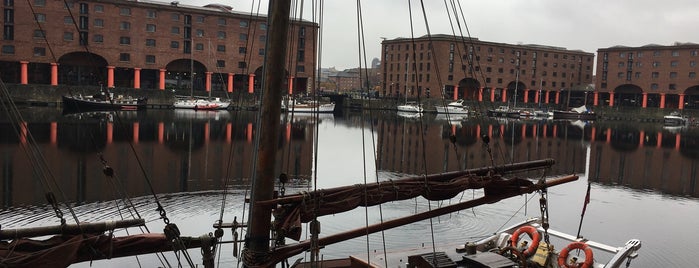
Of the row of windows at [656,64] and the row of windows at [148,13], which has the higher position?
the row of windows at [148,13]

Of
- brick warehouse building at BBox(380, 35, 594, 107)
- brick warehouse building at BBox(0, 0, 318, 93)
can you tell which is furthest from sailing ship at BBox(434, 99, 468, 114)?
brick warehouse building at BBox(0, 0, 318, 93)

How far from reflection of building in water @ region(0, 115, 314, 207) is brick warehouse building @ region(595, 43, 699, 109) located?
88985 millimetres

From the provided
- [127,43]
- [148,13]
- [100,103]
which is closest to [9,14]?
[127,43]

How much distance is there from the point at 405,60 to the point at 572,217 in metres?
103

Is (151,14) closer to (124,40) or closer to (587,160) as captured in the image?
(124,40)

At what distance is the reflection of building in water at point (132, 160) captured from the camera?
70.0 ft

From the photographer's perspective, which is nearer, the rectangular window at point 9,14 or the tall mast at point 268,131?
the tall mast at point 268,131

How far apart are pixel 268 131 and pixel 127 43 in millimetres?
83083

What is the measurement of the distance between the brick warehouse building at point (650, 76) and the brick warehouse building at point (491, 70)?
294 inches

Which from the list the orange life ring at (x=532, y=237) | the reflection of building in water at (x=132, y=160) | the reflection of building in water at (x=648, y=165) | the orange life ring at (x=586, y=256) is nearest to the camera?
the orange life ring at (x=586, y=256)

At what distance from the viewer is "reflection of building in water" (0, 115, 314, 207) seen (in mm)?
21344

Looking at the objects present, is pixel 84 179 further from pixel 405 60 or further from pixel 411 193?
pixel 405 60

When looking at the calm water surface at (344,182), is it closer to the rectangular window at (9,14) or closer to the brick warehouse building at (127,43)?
the brick warehouse building at (127,43)

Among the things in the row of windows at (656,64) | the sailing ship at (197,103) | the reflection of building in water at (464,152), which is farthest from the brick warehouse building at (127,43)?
the row of windows at (656,64)
